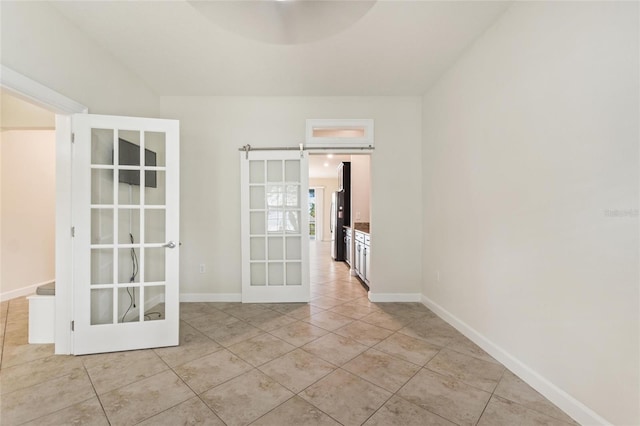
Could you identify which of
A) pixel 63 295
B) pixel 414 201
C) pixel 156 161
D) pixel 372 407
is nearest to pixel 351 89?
pixel 414 201

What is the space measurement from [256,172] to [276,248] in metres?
1.13

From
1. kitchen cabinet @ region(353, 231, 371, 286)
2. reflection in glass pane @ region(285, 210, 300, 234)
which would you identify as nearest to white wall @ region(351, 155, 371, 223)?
kitchen cabinet @ region(353, 231, 371, 286)

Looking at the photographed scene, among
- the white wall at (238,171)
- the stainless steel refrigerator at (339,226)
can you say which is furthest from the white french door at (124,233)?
the stainless steel refrigerator at (339,226)

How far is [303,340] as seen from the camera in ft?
8.39

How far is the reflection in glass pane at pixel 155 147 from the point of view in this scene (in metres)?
2.52

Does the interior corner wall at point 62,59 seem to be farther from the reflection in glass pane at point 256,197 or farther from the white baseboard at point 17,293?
the white baseboard at point 17,293

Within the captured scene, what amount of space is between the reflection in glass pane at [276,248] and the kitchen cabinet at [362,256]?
1.34 m

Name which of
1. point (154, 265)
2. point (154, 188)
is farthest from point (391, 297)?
point (154, 188)

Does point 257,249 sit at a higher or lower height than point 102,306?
higher

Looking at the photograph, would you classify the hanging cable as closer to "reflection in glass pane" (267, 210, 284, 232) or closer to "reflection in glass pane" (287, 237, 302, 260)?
"reflection in glass pane" (267, 210, 284, 232)

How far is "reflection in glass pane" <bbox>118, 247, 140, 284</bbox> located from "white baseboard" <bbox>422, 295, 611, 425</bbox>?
130 inches

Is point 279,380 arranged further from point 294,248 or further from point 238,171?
point 238,171

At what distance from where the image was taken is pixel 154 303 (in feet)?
8.44

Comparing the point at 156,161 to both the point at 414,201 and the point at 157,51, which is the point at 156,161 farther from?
the point at 414,201
